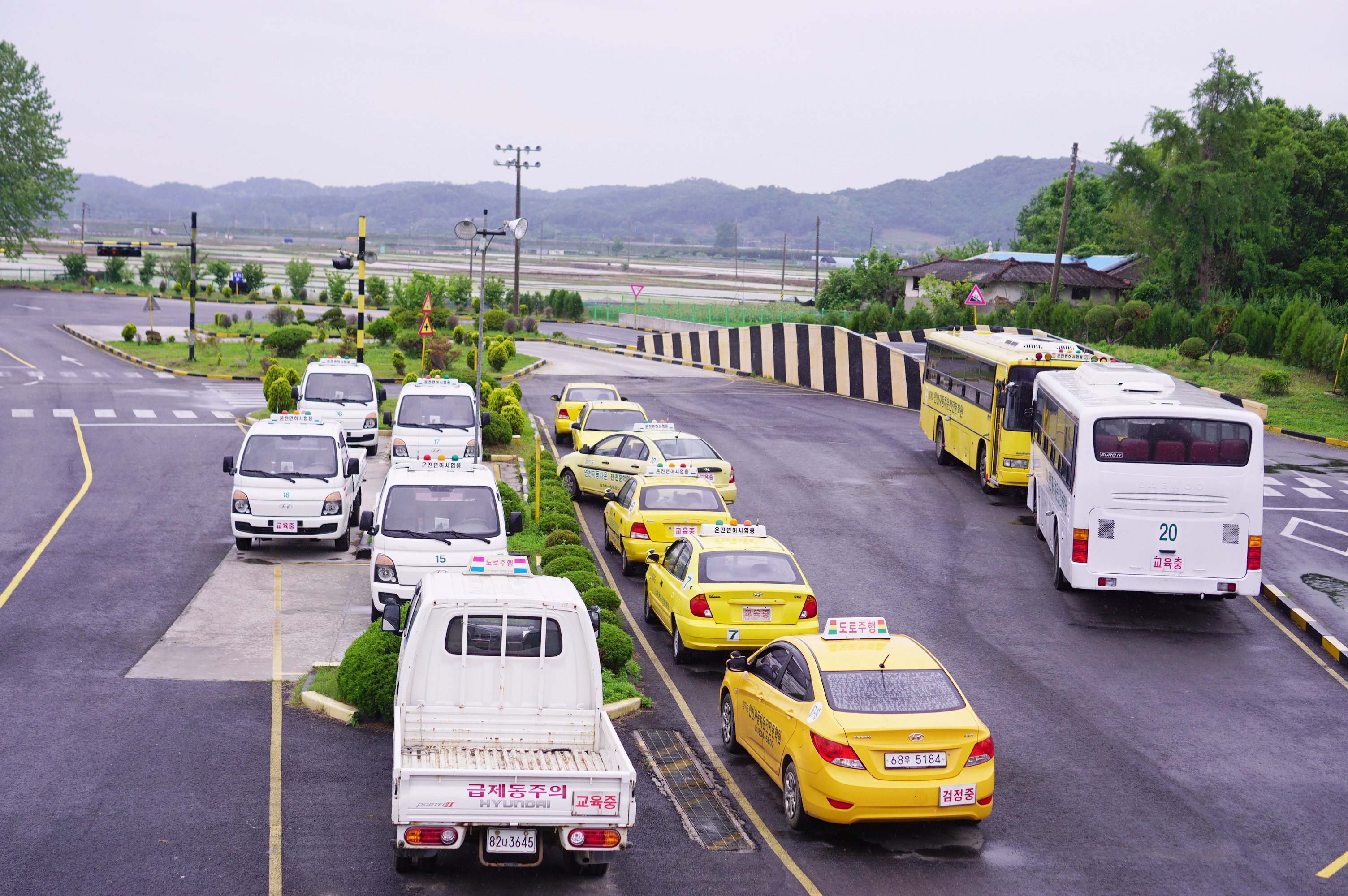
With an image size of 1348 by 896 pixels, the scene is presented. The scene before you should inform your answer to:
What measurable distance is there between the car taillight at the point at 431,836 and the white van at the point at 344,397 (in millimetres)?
20774

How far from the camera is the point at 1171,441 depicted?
1748 cm

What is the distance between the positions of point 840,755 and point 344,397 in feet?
70.0

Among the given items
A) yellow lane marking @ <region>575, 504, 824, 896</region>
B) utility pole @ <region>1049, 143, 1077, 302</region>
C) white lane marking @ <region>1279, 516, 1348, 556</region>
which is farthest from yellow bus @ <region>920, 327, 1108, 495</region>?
utility pole @ <region>1049, 143, 1077, 302</region>

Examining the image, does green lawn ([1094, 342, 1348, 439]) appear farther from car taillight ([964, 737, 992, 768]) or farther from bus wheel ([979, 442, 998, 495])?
car taillight ([964, 737, 992, 768])

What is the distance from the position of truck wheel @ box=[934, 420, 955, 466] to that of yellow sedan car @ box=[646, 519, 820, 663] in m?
15.3

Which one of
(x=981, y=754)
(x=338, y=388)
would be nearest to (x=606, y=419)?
(x=338, y=388)

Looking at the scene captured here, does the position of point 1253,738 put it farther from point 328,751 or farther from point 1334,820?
point 328,751

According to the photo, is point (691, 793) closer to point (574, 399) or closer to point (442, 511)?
point (442, 511)

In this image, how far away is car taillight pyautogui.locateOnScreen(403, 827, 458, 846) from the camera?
855cm

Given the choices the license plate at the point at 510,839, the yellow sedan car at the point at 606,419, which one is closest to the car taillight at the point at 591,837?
the license plate at the point at 510,839

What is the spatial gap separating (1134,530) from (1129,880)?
8.47 metres

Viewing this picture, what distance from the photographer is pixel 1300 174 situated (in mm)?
62562

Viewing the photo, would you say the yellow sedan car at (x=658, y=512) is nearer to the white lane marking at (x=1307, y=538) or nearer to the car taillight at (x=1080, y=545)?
the car taillight at (x=1080, y=545)

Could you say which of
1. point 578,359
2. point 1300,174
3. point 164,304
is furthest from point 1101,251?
point 164,304
